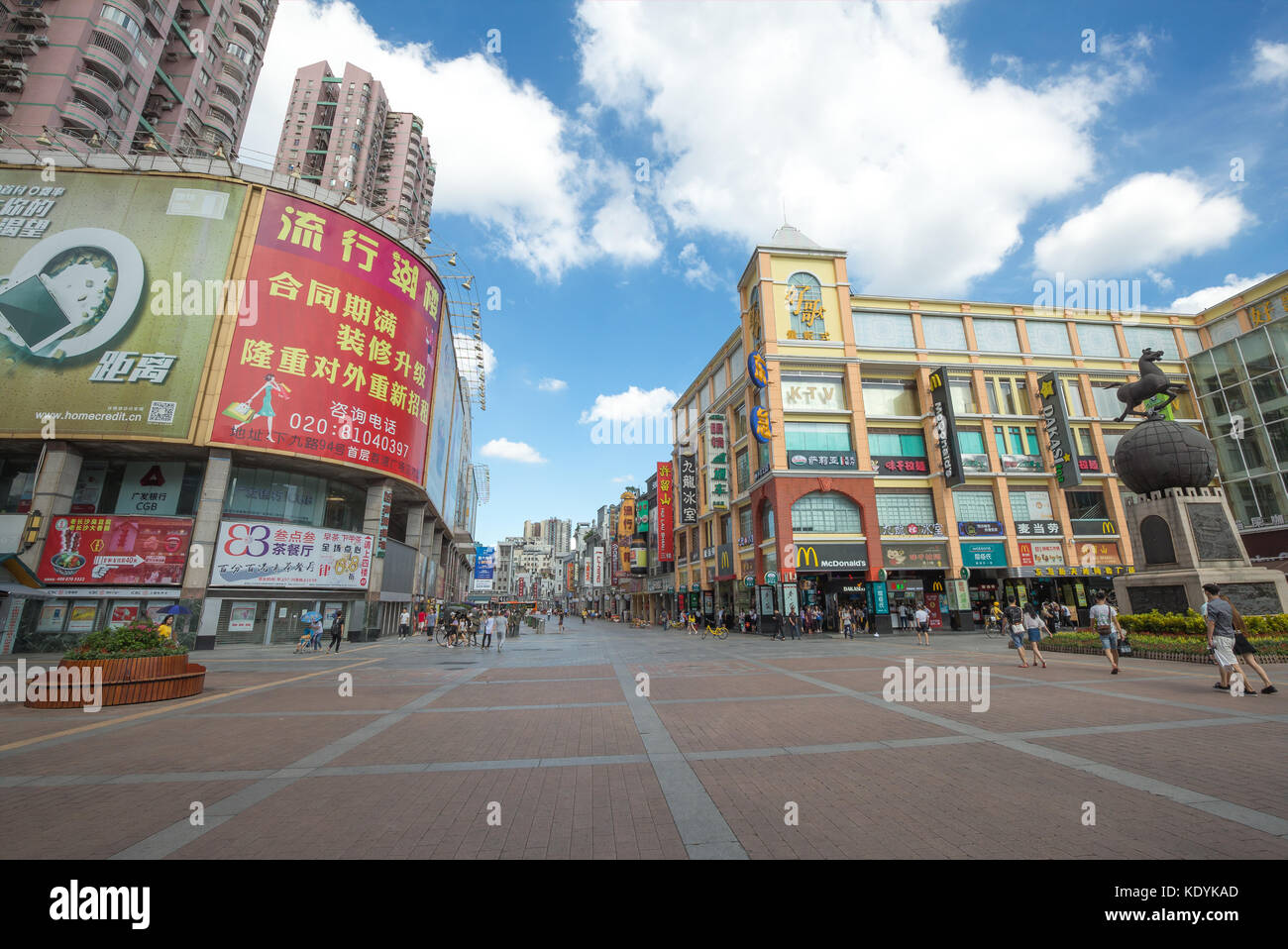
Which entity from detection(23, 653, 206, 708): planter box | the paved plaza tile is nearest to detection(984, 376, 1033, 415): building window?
the paved plaza tile

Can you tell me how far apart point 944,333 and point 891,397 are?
6.32m

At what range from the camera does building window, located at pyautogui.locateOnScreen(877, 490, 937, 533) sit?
107 ft

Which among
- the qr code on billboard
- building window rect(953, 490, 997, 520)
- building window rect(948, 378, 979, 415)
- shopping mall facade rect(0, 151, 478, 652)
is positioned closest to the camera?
shopping mall facade rect(0, 151, 478, 652)

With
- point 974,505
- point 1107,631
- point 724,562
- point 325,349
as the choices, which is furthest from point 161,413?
point 974,505

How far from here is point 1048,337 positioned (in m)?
36.9

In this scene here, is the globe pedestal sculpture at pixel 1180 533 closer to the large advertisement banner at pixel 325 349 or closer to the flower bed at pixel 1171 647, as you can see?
the flower bed at pixel 1171 647

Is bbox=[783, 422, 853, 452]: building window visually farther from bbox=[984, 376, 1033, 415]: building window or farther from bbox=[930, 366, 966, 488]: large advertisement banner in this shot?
bbox=[984, 376, 1033, 415]: building window

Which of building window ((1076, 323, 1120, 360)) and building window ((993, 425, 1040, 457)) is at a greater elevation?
building window ((1076, 323, 1120, 360))

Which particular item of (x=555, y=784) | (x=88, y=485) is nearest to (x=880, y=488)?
(x=555, y=784)

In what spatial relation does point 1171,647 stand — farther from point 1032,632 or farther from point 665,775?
point 665,775

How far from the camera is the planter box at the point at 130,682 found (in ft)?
33.6

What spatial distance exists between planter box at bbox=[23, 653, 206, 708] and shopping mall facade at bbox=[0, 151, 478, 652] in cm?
1486

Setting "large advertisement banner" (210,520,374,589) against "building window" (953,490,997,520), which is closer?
"large advertisement banner" (210,520,374,589)
